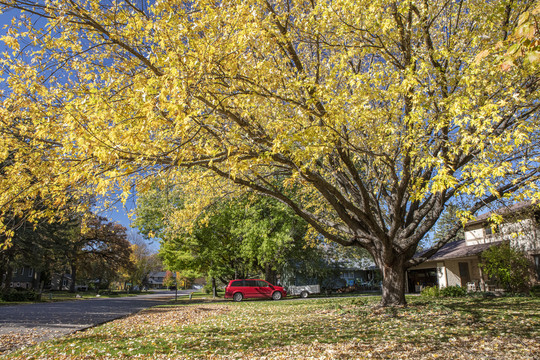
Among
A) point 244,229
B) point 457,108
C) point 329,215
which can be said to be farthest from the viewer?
point 244,229

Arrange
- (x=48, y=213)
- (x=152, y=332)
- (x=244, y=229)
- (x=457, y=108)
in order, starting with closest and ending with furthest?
(x=457, y=108)
(x=48, y=213)
(x=152, y=332)
(x=244, y=229)

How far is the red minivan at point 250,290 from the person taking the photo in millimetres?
25000

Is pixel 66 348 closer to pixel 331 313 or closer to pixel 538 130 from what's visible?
pixel 331 313

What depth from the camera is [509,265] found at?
744 inches

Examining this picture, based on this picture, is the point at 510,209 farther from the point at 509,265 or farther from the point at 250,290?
the point at 250,290

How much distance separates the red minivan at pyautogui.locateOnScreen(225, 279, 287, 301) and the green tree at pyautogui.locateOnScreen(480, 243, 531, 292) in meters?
14.3

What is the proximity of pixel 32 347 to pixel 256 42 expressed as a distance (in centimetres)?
773

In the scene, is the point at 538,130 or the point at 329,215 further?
the point at 329,215

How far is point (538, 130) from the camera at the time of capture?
9.72 meters

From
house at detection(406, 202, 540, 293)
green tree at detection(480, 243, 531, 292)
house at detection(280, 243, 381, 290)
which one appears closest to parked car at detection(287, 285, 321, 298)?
house at detection(280, 243, 381, 290)

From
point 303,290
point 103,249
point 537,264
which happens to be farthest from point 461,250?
point 103,249

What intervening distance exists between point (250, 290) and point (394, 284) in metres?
15.7

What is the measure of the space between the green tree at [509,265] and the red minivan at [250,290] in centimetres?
1435

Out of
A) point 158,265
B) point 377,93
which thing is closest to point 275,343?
point 377,93
